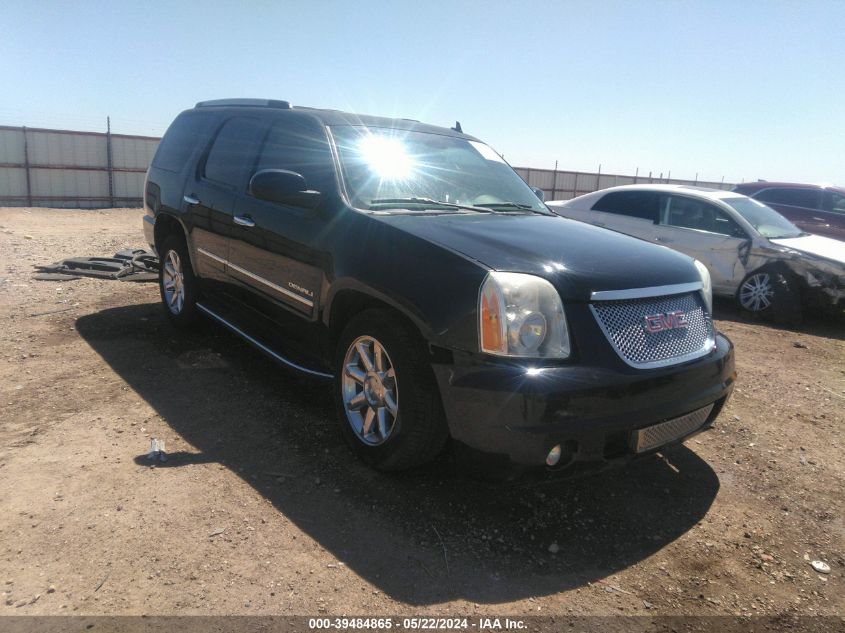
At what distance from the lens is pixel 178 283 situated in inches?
213

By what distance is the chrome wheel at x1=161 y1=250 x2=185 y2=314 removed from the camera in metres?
5.32

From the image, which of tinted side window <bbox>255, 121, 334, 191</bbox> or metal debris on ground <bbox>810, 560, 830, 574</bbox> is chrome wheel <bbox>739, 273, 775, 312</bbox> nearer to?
metal debris on ground <bbox>810, 560, 830, 574</bbox>

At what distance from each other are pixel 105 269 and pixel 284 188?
554 cm

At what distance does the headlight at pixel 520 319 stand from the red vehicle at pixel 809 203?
35.7 feet

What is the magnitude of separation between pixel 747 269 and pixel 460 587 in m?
6.65

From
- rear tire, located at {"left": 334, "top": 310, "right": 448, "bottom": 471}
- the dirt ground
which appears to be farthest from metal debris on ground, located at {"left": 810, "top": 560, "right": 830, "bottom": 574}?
rear tire, located at {"left": 334, "top": 310, "right": 448, "bottom": 471}

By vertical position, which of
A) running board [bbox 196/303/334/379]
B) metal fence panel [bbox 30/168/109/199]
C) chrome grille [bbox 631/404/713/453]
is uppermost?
metal fence panel [bbox 30/168/109/199]

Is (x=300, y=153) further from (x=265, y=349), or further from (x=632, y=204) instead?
(x=632, y=204)

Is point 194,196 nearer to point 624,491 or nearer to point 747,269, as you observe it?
point 624,491

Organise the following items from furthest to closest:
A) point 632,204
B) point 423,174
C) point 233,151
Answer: point 632,204
point 233,151
point 423,174

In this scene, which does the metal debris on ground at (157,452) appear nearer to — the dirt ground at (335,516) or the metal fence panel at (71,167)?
the dirt ground at (335,516)

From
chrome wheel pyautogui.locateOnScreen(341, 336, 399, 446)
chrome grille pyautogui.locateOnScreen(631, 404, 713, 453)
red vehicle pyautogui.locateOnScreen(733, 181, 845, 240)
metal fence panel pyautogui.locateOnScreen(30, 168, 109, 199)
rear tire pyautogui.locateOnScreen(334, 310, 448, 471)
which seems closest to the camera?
chrome grille pyautogui.locateOnScreen(631, 404, 713, 453)

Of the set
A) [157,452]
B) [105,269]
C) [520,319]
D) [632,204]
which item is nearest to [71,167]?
[105,269]

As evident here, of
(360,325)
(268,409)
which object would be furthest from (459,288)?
(268,409)
